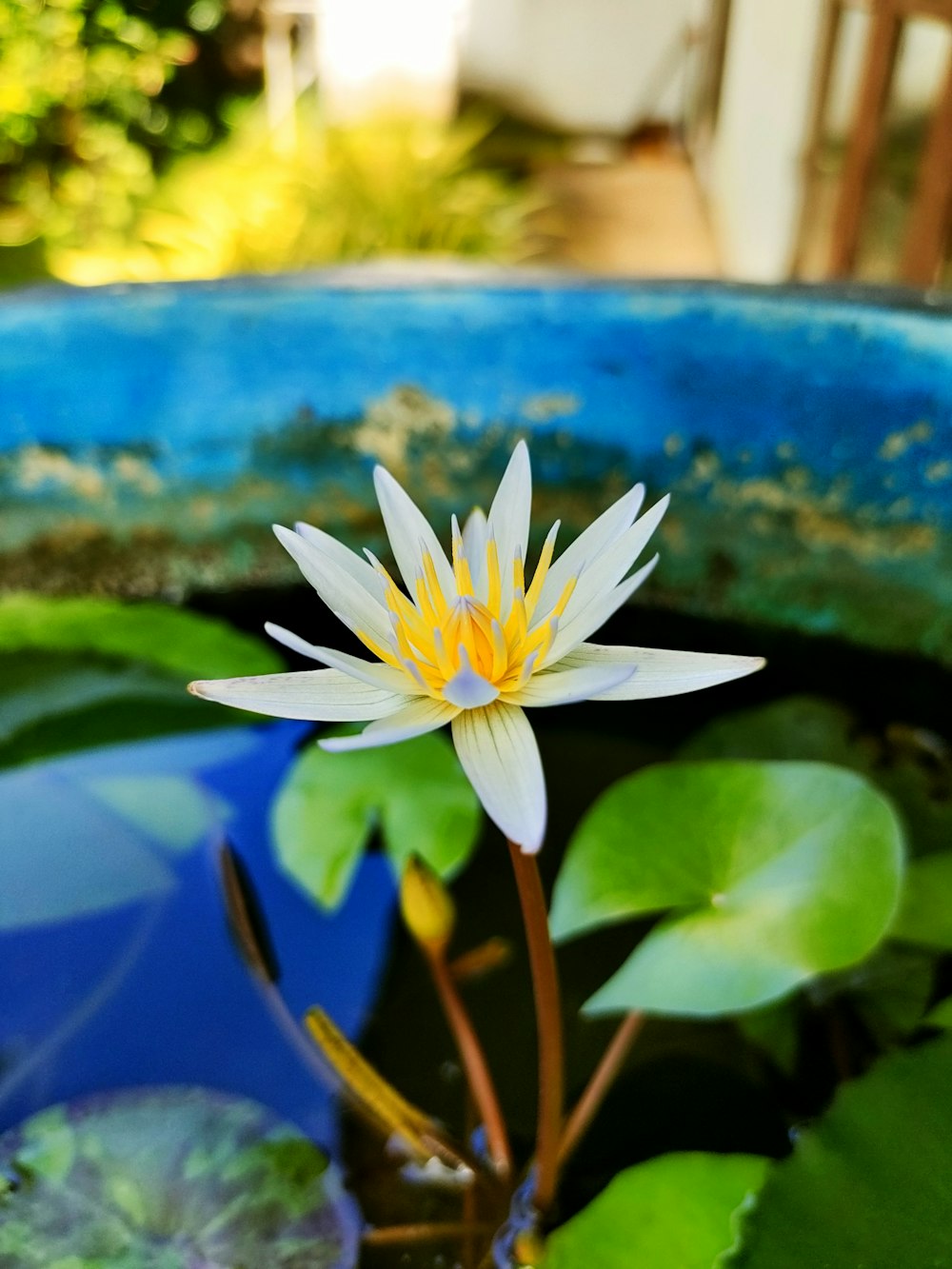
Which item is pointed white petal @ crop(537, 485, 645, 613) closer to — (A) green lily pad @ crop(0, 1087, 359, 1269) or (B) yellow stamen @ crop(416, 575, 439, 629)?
(B) yellow stamen @ crop(416, 575, 439, 629)

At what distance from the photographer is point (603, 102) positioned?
4.05 m

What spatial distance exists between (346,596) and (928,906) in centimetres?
48

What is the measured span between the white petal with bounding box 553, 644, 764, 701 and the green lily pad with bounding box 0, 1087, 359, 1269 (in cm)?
39

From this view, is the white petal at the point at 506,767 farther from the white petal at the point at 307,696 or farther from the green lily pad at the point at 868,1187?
the green lily pad at the point at 868,1187

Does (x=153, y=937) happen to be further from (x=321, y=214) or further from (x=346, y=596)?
(x=321, y=214)

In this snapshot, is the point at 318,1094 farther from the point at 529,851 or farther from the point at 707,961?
the point at 529,851

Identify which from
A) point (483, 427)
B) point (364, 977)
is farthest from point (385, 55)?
point (364, 977)

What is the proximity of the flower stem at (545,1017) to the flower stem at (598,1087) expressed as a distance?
25 mm

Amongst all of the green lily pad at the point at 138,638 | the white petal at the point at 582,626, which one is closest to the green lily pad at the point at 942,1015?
the white petal at the point at 582,626

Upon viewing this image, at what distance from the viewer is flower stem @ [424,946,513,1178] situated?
2.06 ft

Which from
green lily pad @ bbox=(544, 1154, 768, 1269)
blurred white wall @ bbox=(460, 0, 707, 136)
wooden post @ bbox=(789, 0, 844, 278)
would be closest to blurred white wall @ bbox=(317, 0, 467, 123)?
blurred white wall @ bbox=(460, 0, 707, 136)

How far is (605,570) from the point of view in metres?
0.44

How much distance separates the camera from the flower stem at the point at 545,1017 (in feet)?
1.39

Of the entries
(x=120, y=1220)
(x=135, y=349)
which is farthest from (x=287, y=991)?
(x=135, y=349)
